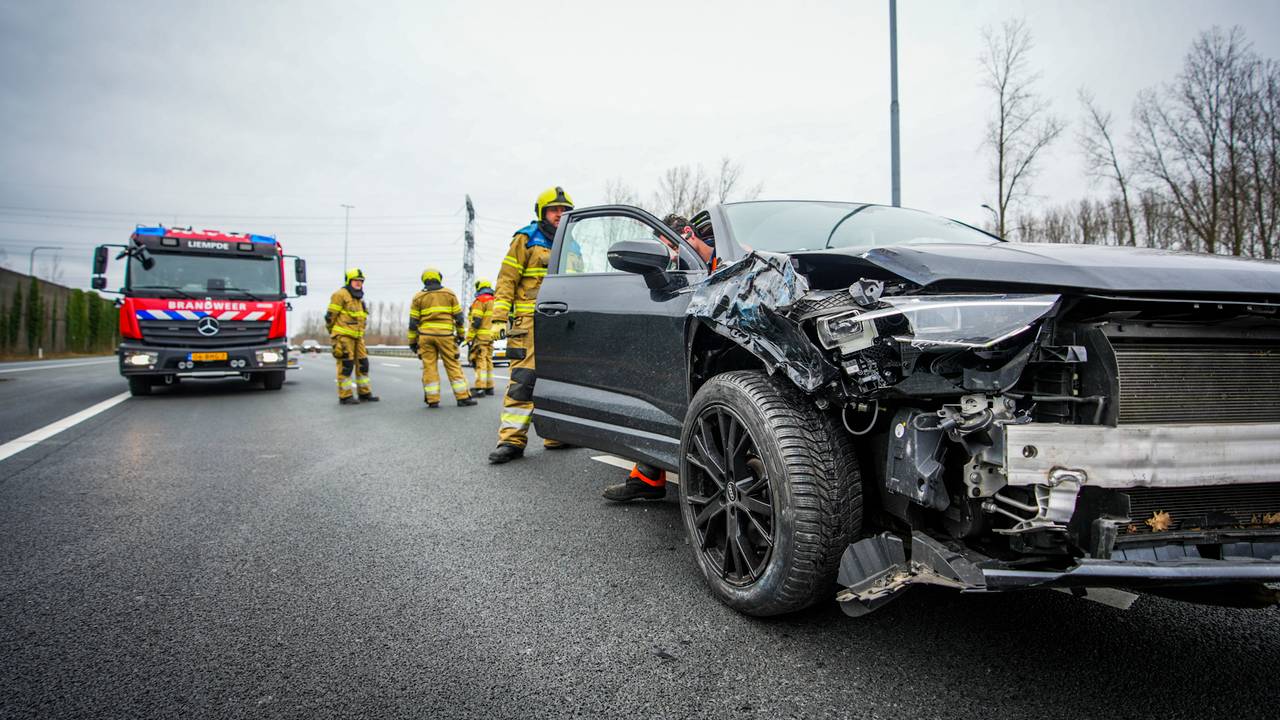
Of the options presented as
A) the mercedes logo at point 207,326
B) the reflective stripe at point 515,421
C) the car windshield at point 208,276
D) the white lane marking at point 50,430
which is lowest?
the white lane marking at point 50,430

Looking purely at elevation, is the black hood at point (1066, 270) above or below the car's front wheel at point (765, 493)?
above

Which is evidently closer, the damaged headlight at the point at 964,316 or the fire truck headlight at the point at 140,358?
the damaged headlight at the point at 964,316

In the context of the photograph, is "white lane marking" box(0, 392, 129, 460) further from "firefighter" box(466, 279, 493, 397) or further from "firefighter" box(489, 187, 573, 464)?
"firefighter" box(466, 279, 493, 397)

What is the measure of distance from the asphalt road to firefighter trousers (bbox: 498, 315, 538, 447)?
3.75ft

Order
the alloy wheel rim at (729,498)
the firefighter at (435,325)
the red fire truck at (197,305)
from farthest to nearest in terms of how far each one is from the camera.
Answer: the red fire truck at (197,305) < the firefighter at (435,325) < the alloy wheel rim at (729,498)

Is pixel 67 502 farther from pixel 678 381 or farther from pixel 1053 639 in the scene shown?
pixel 1053 639

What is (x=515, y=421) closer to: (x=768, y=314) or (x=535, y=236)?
(x=535, y=236)

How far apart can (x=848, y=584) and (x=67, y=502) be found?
4197mm

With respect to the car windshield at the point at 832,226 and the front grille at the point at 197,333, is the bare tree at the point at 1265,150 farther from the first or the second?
the front grille at the point at 197,333

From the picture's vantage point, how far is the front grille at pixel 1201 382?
4.92ft

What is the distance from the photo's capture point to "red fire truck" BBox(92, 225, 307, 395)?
9539 millimetres

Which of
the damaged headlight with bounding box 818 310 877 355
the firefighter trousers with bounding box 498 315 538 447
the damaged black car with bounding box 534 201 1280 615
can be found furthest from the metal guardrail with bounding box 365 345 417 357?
the damaged headlight with bounding box 818 310 877 355

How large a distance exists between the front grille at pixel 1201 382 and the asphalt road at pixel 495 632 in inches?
28.4

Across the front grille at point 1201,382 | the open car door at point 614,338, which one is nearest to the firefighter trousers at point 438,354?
the open car door at point 614,338
